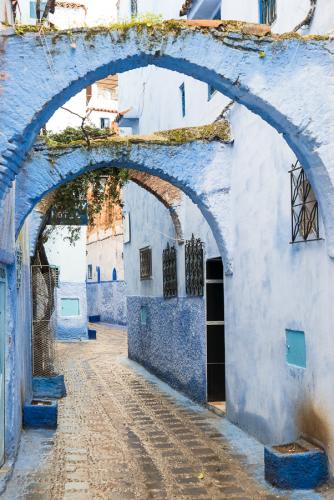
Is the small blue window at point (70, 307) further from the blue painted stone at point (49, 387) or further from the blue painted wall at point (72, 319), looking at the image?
the blue painted stone at point (49, 387)

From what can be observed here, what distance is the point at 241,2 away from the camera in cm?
902

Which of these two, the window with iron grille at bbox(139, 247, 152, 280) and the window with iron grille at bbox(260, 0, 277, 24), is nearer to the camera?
the window with iron grille at bbox(260, 0, 277, 24)

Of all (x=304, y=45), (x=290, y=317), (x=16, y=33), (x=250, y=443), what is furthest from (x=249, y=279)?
(x=16, y=33)

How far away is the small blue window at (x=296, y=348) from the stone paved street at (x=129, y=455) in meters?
1.32

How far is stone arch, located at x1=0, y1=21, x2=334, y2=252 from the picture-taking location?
5.35 meters

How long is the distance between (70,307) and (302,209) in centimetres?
1884

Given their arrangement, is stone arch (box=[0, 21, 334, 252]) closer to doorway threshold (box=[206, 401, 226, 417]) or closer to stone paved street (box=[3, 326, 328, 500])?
stone paved street (box=[3, 326, 328, 500])

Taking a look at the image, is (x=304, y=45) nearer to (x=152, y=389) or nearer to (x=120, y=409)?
(x=120, y=409)

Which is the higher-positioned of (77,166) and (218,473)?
(77,166)

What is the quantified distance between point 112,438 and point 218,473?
2.20 metres

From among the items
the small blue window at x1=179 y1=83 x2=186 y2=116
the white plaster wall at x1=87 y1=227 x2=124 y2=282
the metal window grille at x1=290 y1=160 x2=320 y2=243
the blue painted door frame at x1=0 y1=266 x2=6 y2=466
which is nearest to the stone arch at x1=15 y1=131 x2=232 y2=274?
the blue painted door frame at x1=0 y1=266 x2=6 y2=466

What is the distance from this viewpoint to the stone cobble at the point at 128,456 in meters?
6.25

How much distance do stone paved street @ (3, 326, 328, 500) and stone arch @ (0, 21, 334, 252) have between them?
115 inches

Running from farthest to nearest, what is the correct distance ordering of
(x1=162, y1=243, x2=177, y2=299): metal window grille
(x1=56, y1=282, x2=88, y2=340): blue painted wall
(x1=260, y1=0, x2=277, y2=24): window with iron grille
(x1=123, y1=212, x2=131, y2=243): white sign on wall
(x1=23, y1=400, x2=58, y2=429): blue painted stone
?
(x1=56, y1=282, x2=88, y2=340): blue painted wall
(x1=123, y1=212, x2=131, y2=243): white sign on wall
(x1=162, y1=243, x2=177, y2=299): metal window grille
(x1=23, y1=400, x2=58, y2=429): blue painted stone
(x1=260, y1=0, x2=277, y2=24): window with iron grille
